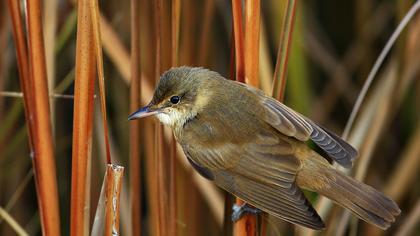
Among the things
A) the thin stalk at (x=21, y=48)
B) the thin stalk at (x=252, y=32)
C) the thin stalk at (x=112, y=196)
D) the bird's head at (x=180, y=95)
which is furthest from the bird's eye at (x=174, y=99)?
the thin stalk at (x=112, y=196)

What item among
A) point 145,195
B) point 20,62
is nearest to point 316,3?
point 145,195

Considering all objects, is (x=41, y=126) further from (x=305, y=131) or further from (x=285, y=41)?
(x=305, y=131)

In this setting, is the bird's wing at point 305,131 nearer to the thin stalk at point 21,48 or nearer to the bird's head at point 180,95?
the bird's head at point 180,95

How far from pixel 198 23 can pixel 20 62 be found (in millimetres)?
1217

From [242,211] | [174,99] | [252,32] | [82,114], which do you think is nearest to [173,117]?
[174,99]

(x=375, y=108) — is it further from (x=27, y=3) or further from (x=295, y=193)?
(x=27, y=3)

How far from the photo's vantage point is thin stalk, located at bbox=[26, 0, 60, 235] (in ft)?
6.01

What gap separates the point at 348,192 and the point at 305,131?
0.87ft

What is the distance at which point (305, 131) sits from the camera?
2311 mm

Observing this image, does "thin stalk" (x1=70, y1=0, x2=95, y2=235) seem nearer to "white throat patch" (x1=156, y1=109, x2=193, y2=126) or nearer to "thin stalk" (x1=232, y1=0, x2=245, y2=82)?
"thin stalk" (x1=232, y1=0, x2=245, y2=82)

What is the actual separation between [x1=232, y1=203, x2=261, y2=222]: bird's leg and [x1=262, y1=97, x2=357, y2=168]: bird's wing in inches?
11.5

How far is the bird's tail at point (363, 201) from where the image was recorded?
212 centimetres

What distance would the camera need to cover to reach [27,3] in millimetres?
1808

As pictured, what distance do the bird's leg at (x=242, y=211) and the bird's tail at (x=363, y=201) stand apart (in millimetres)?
230
